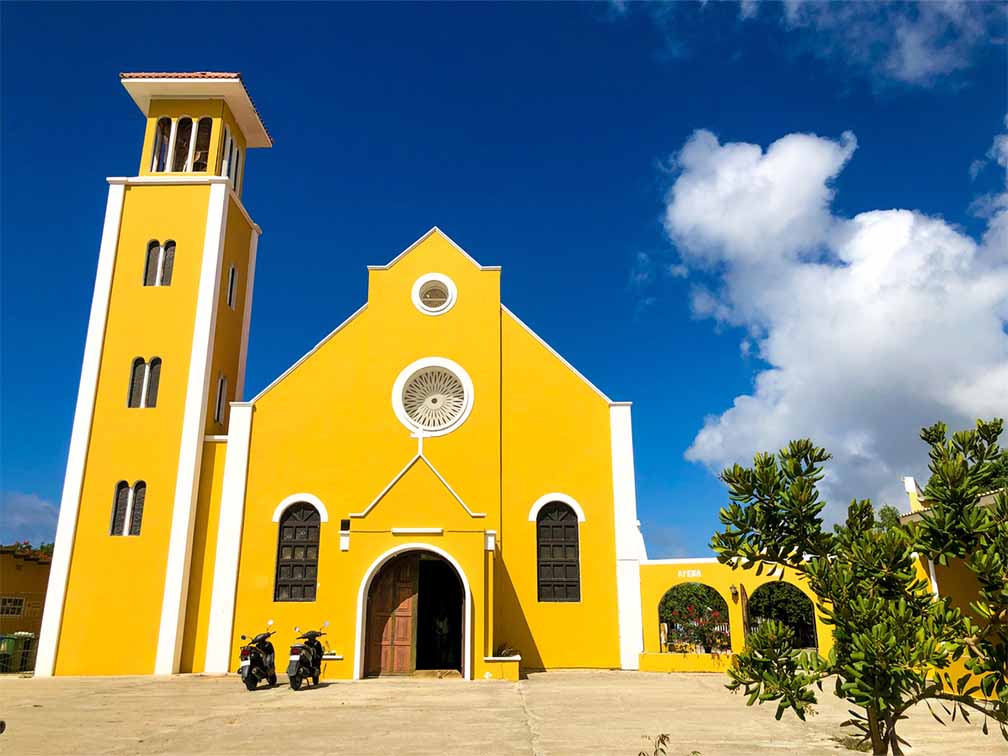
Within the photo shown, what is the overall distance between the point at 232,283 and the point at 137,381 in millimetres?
4081

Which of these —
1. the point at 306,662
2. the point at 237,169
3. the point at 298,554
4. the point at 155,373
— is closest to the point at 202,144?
the point at 237,169

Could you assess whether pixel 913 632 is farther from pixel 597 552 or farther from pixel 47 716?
pixel 597 552

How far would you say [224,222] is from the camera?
2066 centimetres

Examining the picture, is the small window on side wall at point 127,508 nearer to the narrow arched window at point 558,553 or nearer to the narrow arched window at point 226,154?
the narrow arched window at point 226,154

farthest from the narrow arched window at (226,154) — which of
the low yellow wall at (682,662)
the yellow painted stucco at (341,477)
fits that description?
the low yellow wall at (682,662)

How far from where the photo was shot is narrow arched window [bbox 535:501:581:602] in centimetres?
1808

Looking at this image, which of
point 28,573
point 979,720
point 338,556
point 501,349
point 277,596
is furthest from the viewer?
point 28,573

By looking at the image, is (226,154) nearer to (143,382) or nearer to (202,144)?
(202,144)

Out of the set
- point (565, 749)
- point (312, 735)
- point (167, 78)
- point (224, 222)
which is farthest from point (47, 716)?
point (167, 78)

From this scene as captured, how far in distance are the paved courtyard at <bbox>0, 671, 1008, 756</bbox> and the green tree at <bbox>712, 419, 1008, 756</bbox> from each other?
3.32 metres

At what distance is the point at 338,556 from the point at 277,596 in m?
2.61

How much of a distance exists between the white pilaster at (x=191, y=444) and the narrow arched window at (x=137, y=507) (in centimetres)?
88

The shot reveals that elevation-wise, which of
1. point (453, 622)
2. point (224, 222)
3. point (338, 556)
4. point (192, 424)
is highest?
point (224, 222)

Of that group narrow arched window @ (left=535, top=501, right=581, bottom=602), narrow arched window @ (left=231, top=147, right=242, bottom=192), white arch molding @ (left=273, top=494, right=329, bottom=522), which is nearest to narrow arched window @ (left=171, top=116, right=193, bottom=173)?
narrow arched window @ (left=231, top=147, right=242, bottom=192)
